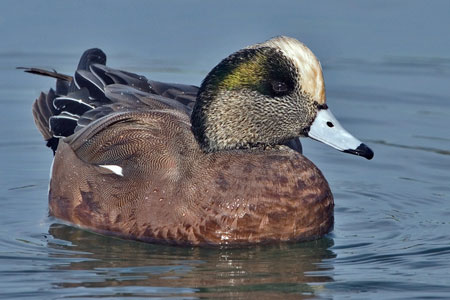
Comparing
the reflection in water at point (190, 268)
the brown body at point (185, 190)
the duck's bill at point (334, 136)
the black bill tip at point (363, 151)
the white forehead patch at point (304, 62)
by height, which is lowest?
the reflection in water at point (190, 268)

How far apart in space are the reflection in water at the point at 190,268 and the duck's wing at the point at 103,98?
3.51ft

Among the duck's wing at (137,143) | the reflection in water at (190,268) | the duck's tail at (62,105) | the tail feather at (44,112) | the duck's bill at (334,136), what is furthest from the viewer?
the tail feather at (44,112)

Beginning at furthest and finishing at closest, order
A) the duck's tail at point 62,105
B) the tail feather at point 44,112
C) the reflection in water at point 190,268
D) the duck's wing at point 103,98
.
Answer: the tail feather at point 44,112
the duck's tail at point 62,105
the duck's wing at point 103,98
the reflection in water at point 190,268

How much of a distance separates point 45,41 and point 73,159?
13.9ft

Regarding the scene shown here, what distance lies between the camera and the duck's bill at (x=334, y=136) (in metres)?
7.74

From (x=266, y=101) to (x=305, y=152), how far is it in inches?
94.7

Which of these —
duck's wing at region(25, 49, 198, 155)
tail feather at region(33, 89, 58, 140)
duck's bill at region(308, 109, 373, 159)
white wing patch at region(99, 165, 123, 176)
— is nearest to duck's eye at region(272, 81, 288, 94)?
duck's bill at region(308, 109, 373, 159)

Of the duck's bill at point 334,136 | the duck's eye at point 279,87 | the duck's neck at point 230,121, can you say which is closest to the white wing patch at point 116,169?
the duck's neck at point 230,121

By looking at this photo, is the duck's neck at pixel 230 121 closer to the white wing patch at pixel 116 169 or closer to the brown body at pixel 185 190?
the brown body at pixel 185 190

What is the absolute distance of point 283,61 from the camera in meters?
7.74

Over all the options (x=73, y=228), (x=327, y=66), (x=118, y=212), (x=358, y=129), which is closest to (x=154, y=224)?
(x=118, y=212)

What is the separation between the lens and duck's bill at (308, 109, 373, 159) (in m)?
7.74

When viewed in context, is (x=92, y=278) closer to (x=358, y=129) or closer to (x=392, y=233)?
(x=392, y=233)

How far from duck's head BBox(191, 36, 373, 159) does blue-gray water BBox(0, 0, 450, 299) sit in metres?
0.82
